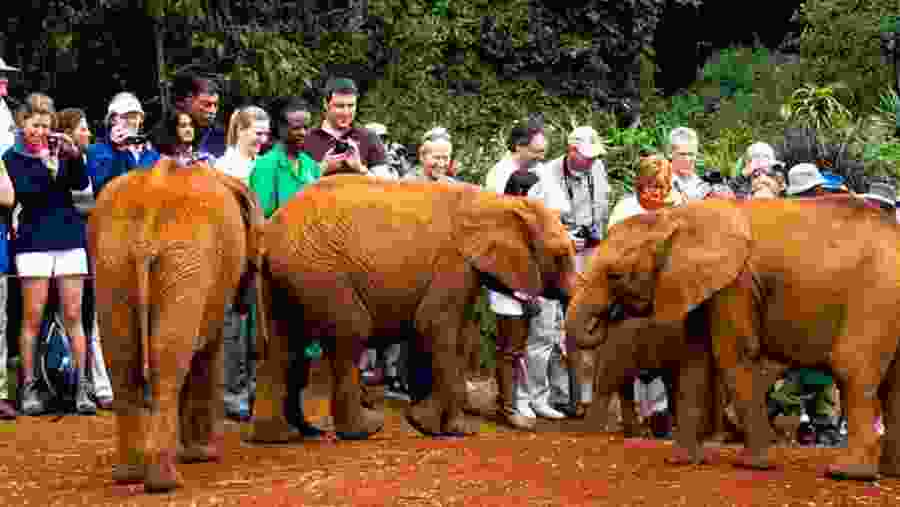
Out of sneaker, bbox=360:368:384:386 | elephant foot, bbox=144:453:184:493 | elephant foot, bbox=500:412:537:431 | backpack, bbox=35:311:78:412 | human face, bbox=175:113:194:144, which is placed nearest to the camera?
elephant foot, bbox=144:453:184:493

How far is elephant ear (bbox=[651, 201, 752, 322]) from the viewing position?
11828mm

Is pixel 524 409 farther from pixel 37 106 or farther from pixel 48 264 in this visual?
pixel 37 106

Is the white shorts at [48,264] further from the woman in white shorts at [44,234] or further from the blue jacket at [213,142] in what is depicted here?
the blue jacket at [213,142]

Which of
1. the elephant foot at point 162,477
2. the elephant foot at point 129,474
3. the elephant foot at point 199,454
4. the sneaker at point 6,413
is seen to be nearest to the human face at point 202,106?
the sneaker at point 6,413

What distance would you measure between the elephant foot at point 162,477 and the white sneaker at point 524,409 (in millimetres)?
4659

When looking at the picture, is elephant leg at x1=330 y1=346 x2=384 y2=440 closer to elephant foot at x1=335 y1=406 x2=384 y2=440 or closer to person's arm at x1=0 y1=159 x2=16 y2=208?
elephant foot at x1=335 y1=406 x2=384 y2=440

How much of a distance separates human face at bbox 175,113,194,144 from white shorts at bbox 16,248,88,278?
5.74ft

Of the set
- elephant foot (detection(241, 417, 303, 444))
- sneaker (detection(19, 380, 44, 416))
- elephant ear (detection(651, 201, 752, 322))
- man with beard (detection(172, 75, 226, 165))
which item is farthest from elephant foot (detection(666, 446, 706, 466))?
sneaker (detection(19, 380, 44, 416))

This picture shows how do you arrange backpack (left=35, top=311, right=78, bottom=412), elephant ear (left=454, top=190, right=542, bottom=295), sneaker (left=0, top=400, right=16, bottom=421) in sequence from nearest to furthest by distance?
1. elephant ear (left=454, top=190, right=542, bottom=295)
2. sneaker (left=0, top=400, right=16, bottom=421)
3. backpack (left=35, top=311, right=78, bottom=412)

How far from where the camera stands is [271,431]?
13258 millimetres

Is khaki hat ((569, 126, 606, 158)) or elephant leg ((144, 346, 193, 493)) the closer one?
elephant leg ((144, 346, 193, 493))

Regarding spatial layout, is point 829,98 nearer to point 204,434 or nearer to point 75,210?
point 75,210

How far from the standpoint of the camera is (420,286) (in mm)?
13406

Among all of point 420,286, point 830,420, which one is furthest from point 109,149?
point 830,420
